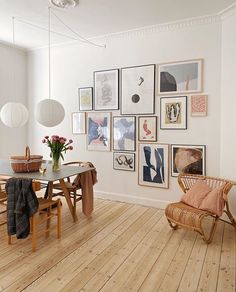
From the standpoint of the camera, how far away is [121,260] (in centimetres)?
251

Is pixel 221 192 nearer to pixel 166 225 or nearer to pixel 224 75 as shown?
pixel 166 225

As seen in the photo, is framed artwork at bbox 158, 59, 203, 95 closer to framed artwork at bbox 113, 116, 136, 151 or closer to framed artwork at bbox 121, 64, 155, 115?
framed artwork at bbox 121, 64, 155, 115

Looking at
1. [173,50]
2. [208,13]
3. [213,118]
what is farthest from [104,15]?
[213,118]

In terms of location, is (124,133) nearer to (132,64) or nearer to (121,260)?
(132,64)

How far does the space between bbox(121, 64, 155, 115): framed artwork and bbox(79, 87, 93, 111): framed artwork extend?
2.11ft

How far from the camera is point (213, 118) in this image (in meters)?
3.60

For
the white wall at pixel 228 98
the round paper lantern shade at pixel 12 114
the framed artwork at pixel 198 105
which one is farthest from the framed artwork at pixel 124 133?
the round paper lantern shade at pixel 12 114

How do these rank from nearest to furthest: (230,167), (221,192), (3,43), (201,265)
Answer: (201,265)
(221,192)
(230,167)
(3,43)

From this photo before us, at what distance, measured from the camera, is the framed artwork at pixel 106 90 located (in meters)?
4.33

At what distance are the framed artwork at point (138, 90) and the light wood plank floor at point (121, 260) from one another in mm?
1780

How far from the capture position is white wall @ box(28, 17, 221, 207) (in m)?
3.59

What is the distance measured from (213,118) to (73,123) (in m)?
2.51

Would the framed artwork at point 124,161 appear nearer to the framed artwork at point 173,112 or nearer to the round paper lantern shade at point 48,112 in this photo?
the framed artwork at point 173,112

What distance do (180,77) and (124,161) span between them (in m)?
1.62
